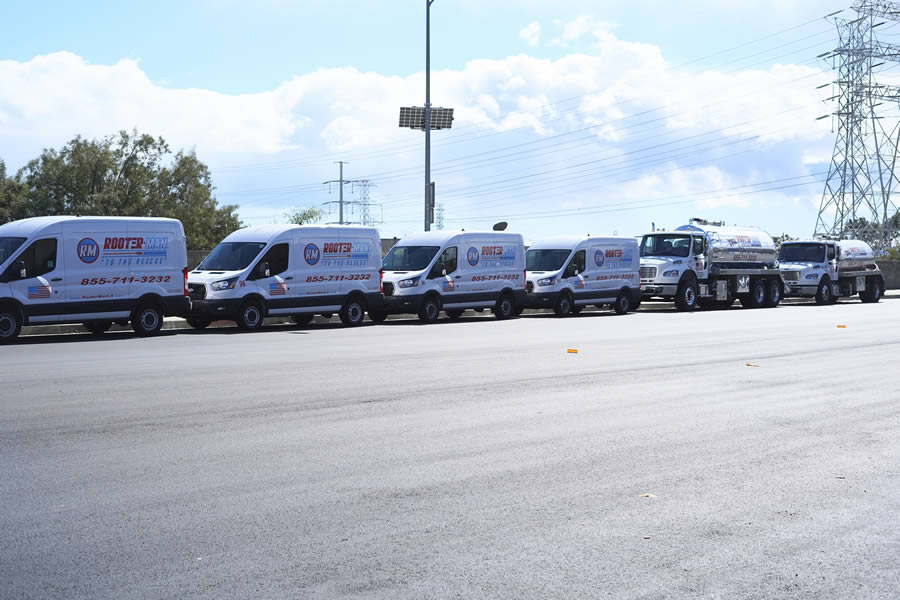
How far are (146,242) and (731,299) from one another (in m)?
22.1

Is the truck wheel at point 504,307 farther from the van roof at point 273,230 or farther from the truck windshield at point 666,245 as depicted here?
the truck windshield at point 666,245

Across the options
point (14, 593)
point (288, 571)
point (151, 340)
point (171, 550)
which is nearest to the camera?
point (14, 593)

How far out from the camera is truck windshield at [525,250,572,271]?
2903 centimetres

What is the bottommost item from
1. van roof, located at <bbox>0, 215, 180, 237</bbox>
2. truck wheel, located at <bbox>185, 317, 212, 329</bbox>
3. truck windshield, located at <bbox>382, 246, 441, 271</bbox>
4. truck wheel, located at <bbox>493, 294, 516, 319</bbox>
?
truck wheel, located at <bbox>185, 317, 212, 329</bbox>

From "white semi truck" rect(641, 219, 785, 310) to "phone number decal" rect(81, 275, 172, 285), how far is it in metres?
17.6

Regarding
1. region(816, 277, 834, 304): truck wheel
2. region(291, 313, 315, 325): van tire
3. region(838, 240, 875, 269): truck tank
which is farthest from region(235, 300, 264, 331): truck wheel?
region(838, 240, 875, 269): truck tank

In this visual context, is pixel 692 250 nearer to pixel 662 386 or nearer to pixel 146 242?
pixel 146 242

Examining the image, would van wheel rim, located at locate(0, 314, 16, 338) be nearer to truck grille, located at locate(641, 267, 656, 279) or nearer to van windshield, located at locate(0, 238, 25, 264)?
van windshield, located at locate(0, 238, 25, 264)

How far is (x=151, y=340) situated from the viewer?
18.8 meters

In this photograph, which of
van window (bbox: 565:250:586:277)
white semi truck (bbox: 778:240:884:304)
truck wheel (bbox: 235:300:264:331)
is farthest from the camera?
white semi truck (bbox: 778:240:884:304)

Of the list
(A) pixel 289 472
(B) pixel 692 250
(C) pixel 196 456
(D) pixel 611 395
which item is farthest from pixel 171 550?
(B) pixel 692 250

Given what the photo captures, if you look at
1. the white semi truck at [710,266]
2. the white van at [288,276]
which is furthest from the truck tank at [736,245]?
the white van at [288,276]

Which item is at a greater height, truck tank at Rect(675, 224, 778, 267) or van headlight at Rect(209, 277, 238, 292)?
truck tank at Rect(675, 224, 778, 267)

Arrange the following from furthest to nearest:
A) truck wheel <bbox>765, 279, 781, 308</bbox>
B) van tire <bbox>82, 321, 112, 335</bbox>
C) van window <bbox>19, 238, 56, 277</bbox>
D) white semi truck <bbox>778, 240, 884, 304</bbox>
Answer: white semi truck <bbox>778, 240, 884, 304</bbox>
truck wheel <bbox>765, 279, 781, 308</bbox>
van tire <bbox>82, 321, 112, 335</bbox>
van window <bbox>19, 238, 56, 277</bbox>
